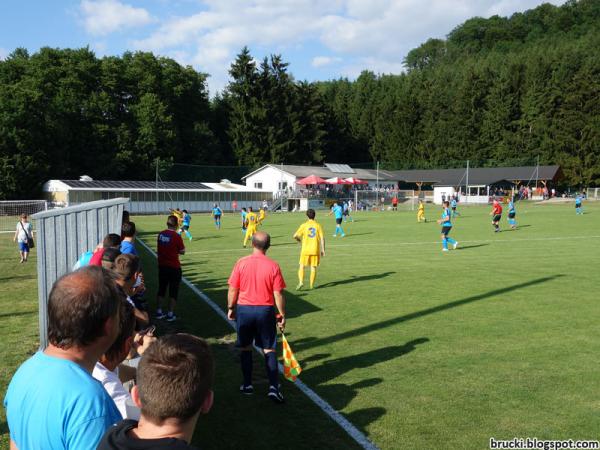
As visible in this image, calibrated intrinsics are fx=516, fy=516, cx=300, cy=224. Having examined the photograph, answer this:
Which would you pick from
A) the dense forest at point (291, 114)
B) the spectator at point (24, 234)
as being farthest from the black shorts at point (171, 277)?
the dense forest at point (291, 114)

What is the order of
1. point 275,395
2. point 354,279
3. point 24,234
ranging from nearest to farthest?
point 275,395 < point 354,279 < point 24,234

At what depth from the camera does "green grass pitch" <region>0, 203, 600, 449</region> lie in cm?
501

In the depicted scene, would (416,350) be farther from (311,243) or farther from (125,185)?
(125,185)

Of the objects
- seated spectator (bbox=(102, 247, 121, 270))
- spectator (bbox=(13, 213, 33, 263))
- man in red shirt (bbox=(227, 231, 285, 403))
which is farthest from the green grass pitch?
seated spectator (bbox=(102, 247, 121, 270))

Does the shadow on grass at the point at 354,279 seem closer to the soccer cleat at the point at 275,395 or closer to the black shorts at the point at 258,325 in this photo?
the black shorts at the point at 258,325

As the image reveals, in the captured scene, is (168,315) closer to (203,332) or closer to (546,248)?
(203,332)

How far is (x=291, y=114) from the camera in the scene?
78625 mm

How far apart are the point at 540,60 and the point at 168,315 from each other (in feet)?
287

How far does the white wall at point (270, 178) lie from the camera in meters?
64.1

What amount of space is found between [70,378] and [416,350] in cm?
598

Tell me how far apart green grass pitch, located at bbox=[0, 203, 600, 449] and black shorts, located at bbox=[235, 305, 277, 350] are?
62cm

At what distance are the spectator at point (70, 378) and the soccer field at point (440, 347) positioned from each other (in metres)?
2.84

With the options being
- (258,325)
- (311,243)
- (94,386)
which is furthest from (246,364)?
(311,243)

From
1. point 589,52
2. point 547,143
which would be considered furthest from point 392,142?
point 589,52
